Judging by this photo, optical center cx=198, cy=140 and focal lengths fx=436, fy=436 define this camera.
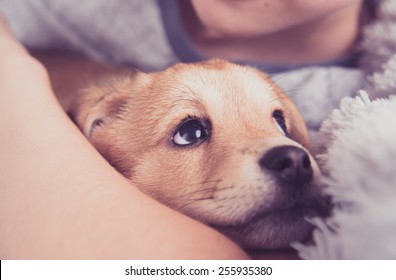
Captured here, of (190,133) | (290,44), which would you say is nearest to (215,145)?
(190,133)

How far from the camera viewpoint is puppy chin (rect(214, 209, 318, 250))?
1.08 meters

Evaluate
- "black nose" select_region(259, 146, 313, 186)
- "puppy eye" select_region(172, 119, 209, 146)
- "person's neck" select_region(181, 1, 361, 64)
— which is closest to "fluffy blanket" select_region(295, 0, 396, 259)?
"black nose" select_region(259, 146, 313, 186)

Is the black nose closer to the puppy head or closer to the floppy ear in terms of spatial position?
the puppy head

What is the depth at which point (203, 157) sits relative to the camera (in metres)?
1.29

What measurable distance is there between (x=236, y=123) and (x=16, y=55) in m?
0.82

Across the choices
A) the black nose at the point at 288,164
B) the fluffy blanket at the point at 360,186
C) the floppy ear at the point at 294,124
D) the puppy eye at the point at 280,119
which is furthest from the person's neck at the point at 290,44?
the black nose at the point at 288,164

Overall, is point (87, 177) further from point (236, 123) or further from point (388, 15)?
point (388, 15)

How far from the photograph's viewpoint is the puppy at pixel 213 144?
1.09 metres

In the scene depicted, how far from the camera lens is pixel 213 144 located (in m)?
1.29

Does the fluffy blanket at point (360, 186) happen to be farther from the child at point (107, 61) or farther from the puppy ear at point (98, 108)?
the puppy ear at point (98, 108)

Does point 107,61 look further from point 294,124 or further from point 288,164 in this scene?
point 288,164

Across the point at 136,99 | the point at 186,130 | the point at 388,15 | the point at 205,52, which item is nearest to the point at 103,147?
the point at 136,99
